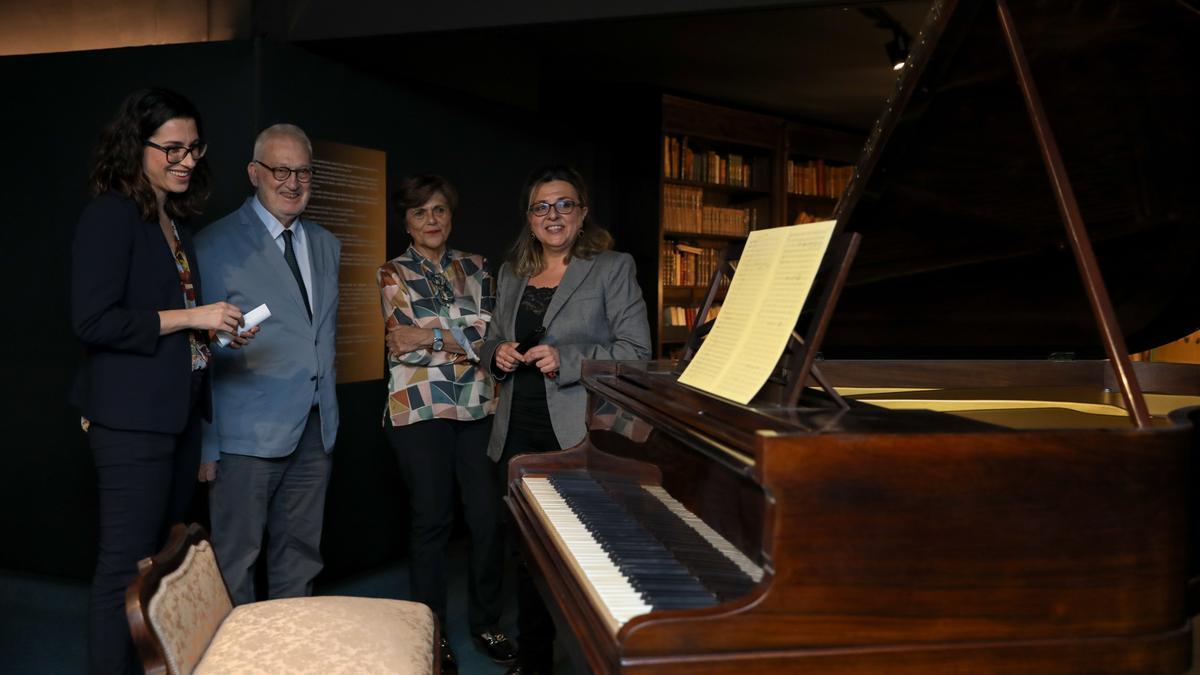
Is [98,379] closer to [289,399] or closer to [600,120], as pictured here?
[289,399]

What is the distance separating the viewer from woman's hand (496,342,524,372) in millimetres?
2988

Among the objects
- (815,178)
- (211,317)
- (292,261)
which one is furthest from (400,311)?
(815,178)

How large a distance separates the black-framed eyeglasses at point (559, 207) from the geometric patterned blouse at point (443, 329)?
52 cm

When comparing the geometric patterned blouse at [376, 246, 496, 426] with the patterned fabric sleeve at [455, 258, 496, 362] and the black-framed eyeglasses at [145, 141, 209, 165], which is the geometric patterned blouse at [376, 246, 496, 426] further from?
the black-framed eyeglasses at [145, 141, 209, 165]

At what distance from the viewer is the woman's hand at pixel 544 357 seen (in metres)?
2.94

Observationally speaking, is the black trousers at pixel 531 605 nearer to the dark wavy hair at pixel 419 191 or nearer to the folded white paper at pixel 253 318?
the folded white paper at pixel 253 318

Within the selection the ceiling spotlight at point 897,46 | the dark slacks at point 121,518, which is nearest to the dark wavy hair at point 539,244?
the dark slacks at point 121,518

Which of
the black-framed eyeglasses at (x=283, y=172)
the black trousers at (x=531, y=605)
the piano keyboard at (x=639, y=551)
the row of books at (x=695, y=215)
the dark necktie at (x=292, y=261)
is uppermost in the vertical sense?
the row of books at (x=695, y=215)

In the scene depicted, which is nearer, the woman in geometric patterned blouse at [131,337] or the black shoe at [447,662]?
the woman in geometric patterned blouse at [131,337]

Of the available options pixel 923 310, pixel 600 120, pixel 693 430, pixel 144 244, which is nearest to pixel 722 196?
pixel 600 120

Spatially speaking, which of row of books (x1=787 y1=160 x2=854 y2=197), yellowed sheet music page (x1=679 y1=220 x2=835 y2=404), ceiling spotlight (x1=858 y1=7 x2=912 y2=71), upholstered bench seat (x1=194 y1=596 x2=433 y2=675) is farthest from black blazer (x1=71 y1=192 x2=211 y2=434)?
row of books (x1=787 y1=160 x2=854 y2=197)

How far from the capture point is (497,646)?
3508 mm

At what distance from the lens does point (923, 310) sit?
2.94 metres

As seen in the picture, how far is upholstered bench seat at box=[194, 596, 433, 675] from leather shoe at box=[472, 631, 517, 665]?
118 centimetres
